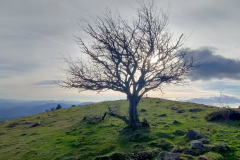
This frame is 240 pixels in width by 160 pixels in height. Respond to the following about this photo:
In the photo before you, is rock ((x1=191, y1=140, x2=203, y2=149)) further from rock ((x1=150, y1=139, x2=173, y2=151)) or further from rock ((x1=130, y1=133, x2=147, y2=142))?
rock ((x1=130, y1=133, x2=147, y2=142))

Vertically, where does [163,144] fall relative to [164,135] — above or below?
below

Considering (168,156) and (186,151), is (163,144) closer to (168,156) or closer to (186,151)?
(186,151)

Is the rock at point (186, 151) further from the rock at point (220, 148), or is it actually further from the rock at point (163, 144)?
the rock at point (220, 148)

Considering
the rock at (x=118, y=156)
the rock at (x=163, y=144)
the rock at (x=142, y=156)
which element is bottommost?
the rock at (x=118, y=156)

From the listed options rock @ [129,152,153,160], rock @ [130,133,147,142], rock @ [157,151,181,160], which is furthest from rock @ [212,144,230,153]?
rock @ [130,133,147,142]

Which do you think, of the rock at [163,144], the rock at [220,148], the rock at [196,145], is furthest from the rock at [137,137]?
the rock at [220,148]

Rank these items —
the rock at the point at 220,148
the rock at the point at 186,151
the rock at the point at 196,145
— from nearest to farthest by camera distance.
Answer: the rock at the point at 186,151
the rock at the point at 220,148
the rock at the point at 196,145

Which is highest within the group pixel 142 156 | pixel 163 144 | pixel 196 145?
pixel 196 145

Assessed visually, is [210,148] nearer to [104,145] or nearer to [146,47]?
[104,145]

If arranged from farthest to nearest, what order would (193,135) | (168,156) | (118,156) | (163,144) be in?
(193,135)
(163,144)
(118,156)
(168,156)

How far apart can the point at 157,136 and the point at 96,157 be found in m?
6.87

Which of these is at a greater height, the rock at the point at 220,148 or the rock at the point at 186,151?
the rock at the point at 220,148

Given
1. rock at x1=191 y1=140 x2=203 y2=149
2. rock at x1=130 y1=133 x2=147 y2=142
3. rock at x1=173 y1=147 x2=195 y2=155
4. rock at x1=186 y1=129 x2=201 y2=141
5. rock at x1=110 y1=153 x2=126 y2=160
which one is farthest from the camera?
rock at x1=130 y1=133 x2=147 y2=142

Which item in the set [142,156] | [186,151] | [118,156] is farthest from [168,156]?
[118,156]
